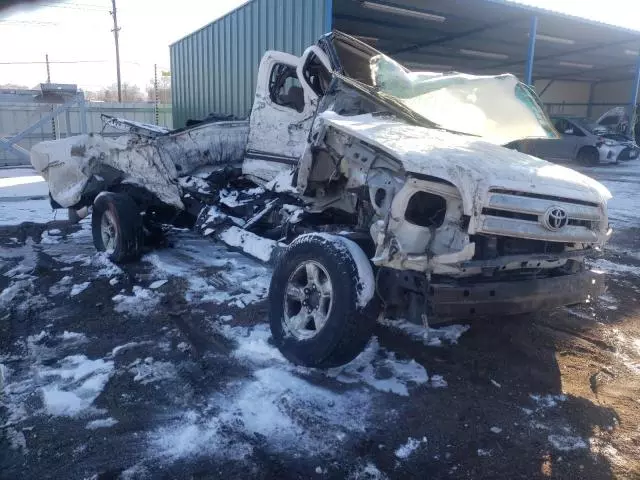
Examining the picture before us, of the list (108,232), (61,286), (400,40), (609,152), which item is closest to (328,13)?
(108,232)

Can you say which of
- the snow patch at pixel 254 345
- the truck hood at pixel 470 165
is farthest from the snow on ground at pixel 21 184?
the truck hood at pixel 470 165

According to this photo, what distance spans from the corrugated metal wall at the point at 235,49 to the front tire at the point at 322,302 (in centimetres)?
671

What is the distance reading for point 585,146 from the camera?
16703mm

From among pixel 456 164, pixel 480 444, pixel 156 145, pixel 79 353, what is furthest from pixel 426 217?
pixel 156 145

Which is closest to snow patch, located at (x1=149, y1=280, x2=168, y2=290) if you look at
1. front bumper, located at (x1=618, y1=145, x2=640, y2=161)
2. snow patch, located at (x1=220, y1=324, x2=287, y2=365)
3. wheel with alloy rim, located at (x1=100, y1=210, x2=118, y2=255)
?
wheel with alloy rim, located at (x1=100, y1=210, x2=118, y2=255)

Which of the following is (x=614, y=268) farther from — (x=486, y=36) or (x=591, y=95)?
(x=591, y=95)

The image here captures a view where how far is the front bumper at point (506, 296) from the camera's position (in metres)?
2.82

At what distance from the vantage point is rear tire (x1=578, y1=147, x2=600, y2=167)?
54.1ft

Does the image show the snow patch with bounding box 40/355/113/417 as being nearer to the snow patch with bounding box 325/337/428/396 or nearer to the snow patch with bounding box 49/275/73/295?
the snow patch with bounding box 325/337/428/396

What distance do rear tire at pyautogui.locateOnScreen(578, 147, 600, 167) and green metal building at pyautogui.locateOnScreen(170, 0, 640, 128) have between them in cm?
330

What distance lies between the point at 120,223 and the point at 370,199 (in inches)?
132

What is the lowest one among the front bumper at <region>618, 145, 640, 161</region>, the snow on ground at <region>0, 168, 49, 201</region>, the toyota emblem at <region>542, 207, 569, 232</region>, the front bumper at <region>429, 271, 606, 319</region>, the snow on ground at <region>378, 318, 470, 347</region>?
the snow on ground at <region>378, 318, 470, 347</region>

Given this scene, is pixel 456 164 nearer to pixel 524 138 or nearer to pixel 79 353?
pixel 524 138

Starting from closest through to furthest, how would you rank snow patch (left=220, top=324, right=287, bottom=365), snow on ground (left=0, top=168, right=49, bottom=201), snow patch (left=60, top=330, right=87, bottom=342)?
snow patch (left=220, top=324, right=287, bottom=365)
snow patch (left=60, top=330, right=87, bottom=342)
snow on ground (left=0, top=168, right=49, bottom=201)
